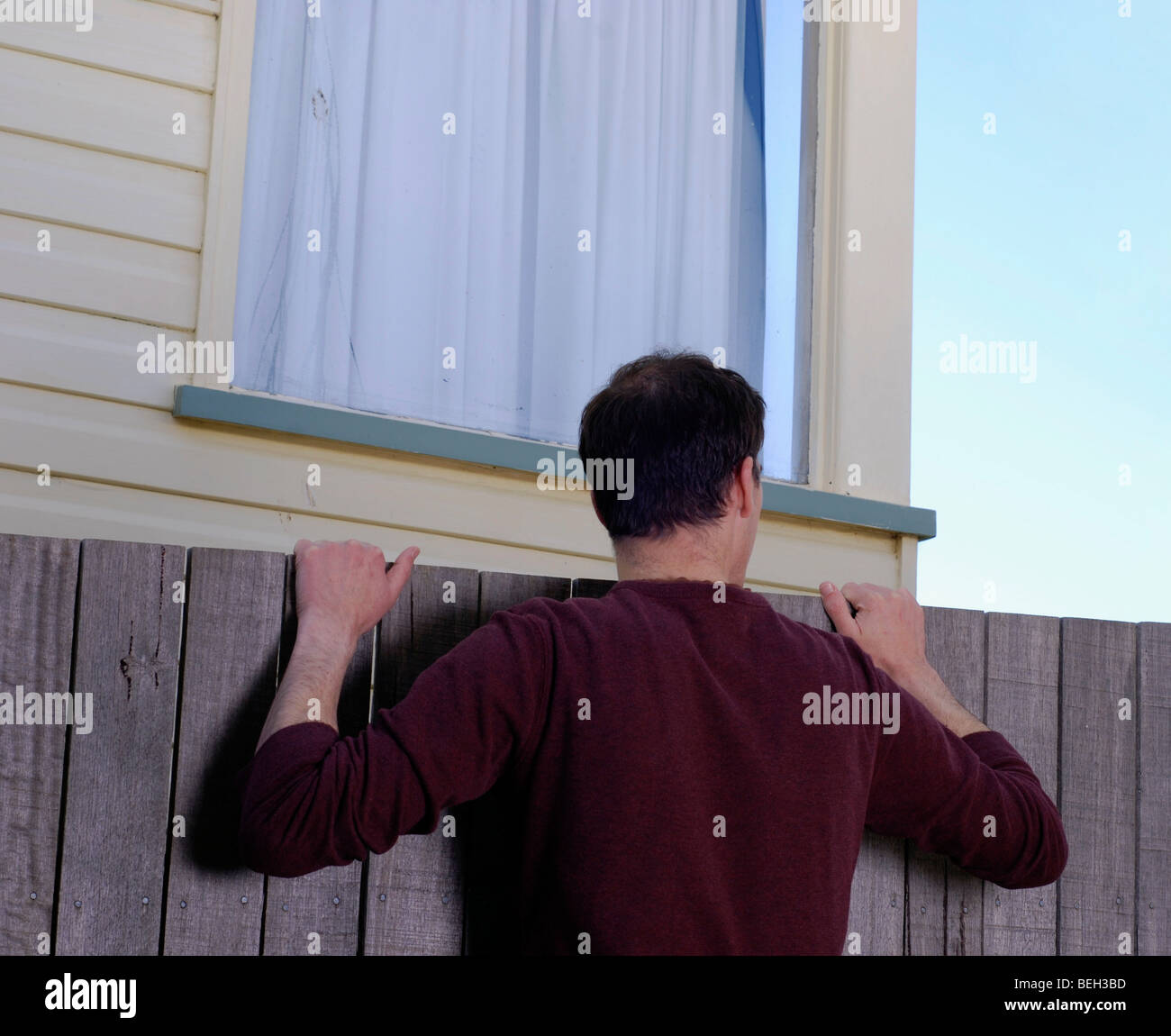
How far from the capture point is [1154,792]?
8.52 ft

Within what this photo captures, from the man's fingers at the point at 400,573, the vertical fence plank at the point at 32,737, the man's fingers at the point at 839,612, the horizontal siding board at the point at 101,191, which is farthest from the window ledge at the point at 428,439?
the man's fingers at the point at 839,612

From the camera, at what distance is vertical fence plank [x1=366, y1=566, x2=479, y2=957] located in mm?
2143

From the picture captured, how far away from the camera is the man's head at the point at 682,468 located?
197 centimetres

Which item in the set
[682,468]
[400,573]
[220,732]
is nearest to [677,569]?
[682,468]

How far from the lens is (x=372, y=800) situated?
164cm

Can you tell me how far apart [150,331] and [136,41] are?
0.84m

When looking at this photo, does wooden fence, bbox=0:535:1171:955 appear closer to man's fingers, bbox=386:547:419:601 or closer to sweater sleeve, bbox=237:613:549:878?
man's fingers, bbox=386:547:419:601

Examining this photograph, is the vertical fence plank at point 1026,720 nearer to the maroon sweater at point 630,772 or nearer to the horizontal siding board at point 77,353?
the maroon sweater at point 630,772

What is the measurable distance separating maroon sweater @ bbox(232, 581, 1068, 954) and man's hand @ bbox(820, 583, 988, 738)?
0.46m

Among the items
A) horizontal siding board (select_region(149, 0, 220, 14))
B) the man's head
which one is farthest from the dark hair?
horizontal siding board (select_region(149, 0, 220, 14))

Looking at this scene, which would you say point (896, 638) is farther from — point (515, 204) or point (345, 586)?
point (515, 204)

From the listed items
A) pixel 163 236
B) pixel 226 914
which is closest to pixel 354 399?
pixel 163 236

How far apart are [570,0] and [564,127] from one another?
0.45 meters
